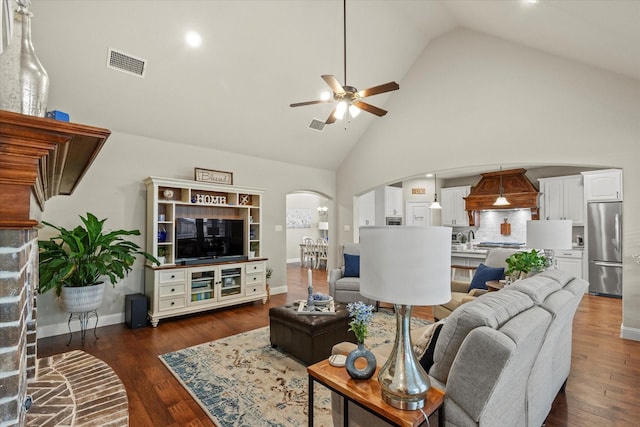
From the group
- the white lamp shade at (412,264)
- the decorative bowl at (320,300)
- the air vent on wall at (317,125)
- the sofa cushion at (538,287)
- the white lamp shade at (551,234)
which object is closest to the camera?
the white lamp shade at (412,264)

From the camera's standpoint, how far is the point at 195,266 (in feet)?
14.6

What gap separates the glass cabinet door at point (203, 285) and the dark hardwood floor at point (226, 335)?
0.92 feet

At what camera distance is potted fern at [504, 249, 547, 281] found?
10.3 ft

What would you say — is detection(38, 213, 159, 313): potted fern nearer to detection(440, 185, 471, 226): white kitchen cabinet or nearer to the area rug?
the area rug

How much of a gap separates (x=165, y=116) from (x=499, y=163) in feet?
16.4

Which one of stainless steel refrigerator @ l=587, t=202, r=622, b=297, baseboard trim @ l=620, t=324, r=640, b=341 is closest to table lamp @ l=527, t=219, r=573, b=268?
baseboard trim @ l=620, t=324, r=640, b=341

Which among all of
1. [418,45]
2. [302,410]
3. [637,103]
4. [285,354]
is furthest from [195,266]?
[637,103]

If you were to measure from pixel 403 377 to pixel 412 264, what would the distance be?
511 mm

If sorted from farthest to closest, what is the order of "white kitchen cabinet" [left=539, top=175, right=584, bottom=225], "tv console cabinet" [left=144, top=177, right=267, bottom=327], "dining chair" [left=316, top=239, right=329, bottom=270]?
"dining chair" [left=316, top=239, right=329, bottom=270], "white kitchen cabinet" [left=539, top=175, right=584, bottom=225], "tv console cabinet" [left=144, top=177, right=267, bottom=327]

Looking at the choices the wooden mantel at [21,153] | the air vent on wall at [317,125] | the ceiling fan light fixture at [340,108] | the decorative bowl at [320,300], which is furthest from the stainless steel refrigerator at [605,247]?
the wooden mantel at [21,153]

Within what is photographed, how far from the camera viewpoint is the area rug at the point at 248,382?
85.8 inches

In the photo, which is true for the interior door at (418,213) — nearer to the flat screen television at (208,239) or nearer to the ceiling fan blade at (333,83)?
the flat screen television at (208,239)

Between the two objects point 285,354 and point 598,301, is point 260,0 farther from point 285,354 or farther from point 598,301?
point 598,301

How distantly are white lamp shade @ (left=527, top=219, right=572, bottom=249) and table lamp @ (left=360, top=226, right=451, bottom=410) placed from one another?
2966 mm
